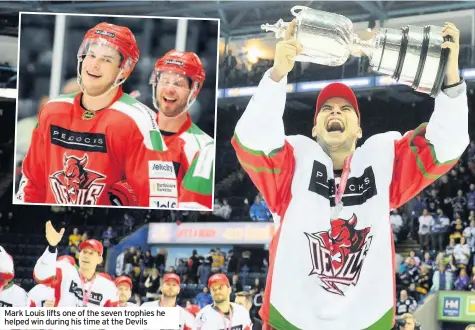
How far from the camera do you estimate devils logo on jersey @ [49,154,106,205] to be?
464cm

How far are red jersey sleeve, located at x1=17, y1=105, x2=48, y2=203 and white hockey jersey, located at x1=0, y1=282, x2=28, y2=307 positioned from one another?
522mm

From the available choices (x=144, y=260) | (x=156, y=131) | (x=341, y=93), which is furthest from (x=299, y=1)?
(x=144, y=260)

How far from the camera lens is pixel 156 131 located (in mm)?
4680

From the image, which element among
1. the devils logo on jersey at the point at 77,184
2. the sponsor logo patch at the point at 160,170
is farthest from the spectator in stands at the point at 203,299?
the devils logo on jersey at the point at 77,184

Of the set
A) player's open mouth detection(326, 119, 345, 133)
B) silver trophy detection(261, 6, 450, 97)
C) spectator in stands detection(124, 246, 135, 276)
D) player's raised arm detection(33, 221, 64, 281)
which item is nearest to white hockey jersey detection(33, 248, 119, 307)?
player's raised arm detection(33, 221, 64, 281)

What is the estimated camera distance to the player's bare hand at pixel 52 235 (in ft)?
15.4

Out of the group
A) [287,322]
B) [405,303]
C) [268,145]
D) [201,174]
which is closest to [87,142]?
[201,174]

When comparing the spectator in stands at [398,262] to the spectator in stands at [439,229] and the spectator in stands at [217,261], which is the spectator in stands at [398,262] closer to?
the spectator in stands at [439,229]

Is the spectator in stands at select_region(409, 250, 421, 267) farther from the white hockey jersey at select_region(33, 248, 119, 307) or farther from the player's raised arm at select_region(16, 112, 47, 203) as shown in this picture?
the player's raised arm at select_region(16, 112, 47, 203)

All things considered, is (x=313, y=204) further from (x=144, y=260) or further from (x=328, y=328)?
(x=144, y=260)

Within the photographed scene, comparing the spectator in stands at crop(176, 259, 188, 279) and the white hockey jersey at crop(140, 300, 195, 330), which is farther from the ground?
the spectator in stands at crop(176, 259, 188, 279)

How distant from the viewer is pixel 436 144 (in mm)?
3953

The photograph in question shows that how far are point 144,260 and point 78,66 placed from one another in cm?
121

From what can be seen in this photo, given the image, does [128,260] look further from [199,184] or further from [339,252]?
[339,252]
